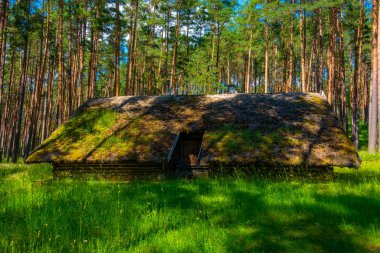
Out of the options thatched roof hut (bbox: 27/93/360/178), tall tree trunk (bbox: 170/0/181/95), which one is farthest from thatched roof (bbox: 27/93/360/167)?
tall tree trunk (bbox: 170/0/181/95)

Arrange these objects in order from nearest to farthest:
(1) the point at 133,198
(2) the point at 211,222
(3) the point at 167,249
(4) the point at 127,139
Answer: (3) the point at 167,249
(2) the point at 211,222
(1) the point at 133,198
(4) the point at 127,139

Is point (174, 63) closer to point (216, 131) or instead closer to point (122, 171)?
point (216, 131)

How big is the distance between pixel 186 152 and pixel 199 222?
8.55 metres

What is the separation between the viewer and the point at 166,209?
5414mm

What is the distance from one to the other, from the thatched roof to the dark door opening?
869mm

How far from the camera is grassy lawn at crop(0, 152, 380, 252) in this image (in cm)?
383

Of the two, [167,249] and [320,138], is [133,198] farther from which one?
[320,138]

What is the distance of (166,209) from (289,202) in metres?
2.49

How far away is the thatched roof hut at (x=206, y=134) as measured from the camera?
34.3 ft

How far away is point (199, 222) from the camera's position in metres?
4.75

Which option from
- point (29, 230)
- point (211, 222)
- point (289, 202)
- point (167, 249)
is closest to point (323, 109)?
point (289, 202)

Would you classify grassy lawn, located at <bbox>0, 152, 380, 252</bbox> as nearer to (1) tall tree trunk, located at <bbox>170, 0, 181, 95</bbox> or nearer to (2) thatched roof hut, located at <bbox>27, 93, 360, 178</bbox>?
(2) thatched roof hut, located at <bbox>27, 93, 360, 178</bbox>

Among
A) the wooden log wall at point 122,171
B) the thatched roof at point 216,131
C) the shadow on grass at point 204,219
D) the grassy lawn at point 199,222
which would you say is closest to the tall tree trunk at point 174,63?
the thatched roof at point 216,131

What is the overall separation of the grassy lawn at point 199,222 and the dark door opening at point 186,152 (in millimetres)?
6409
